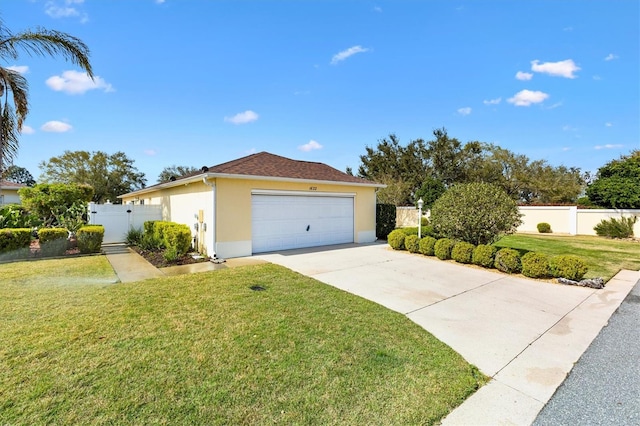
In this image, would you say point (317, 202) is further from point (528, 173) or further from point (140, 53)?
point (528, 173)

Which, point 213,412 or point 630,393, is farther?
point 630,393

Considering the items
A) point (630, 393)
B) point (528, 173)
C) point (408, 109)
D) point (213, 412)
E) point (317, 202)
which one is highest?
point (408, 109)

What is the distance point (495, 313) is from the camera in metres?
4.91

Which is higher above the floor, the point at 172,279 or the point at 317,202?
the point at 317,202

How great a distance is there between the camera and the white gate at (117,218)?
12.0 metres

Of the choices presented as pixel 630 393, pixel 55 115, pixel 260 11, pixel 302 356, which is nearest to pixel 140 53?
pixel 260 11

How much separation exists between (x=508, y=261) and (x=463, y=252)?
4.11 ft

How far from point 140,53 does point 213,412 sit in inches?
451

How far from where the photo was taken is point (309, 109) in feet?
50.9

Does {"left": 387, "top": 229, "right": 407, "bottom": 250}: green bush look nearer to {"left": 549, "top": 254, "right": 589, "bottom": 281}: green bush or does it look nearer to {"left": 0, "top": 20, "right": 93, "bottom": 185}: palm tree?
{"left": 549, "top": 254, "right": 589, "bottom": 281}: green bush

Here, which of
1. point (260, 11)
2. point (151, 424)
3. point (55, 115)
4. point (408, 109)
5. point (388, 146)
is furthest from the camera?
point (388, 146)

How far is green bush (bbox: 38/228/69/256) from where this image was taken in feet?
30.7

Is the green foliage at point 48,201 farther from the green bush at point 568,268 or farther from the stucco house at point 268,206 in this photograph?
the green bush at point 568,268

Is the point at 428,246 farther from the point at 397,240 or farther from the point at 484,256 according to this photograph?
the point at 484,256
